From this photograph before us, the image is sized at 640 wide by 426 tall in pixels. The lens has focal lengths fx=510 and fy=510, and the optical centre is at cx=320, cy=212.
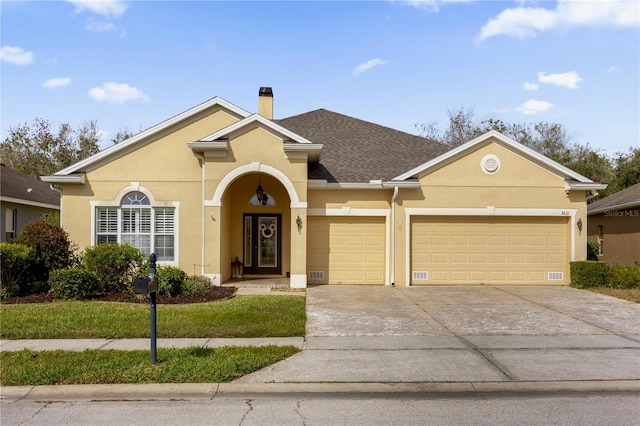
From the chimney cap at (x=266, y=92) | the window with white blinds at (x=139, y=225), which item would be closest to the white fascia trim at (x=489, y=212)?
the window with white blinds at (x=139, y=225)

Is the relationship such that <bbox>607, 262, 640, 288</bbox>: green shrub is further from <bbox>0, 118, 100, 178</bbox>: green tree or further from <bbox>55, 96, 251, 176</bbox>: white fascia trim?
<bbox>0, 118, 100, 178</bbox>: green tree

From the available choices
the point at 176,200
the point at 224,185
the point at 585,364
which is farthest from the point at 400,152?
the point at 585,364

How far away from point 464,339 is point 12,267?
35.9ft

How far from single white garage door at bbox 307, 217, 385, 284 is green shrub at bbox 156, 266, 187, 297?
4.49m

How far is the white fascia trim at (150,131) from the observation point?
15.6 m

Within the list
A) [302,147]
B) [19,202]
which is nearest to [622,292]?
[302,147]

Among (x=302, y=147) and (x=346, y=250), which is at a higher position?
(x=302, y=147)

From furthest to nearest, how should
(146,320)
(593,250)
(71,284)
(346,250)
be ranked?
(593,250) < (346,250) < (71,284) < (146,320)

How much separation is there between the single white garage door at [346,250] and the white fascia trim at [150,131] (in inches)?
177

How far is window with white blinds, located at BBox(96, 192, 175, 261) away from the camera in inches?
622

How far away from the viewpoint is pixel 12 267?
1274 centimetres

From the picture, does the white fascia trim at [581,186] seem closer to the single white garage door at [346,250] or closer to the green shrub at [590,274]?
the green shrub at [590,274]

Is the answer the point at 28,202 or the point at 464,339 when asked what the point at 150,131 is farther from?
the point at 464,339

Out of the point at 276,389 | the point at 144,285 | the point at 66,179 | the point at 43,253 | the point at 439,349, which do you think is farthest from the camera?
the point at 66,179
